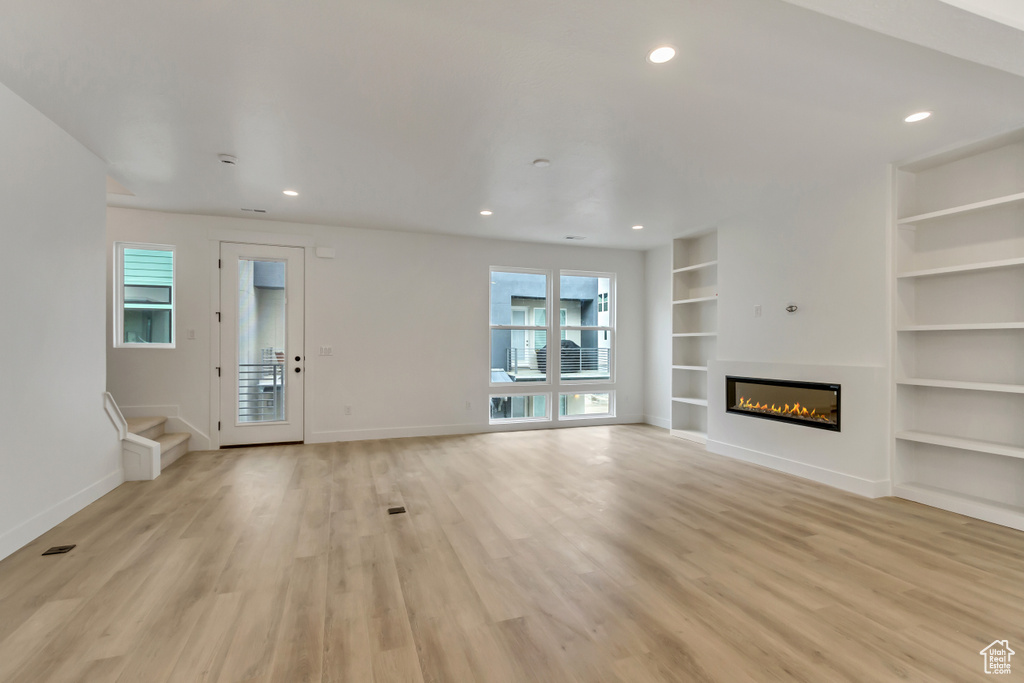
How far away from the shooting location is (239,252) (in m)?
5.26

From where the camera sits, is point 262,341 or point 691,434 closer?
point 262,341

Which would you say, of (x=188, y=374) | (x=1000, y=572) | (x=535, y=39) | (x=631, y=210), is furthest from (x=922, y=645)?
(x=188, y=374)

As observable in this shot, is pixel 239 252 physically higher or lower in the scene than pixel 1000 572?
higher

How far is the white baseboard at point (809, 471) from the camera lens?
361 centimetres

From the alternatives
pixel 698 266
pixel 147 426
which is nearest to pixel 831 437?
pixel 698 266

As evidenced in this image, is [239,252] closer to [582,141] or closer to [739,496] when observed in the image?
[582,141]

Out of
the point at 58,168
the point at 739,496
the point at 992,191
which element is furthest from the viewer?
the point at 739,496

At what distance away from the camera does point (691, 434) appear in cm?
572

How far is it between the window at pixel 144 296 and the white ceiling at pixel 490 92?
1.07 metres

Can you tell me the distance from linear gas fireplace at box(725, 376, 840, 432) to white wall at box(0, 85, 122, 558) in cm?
569

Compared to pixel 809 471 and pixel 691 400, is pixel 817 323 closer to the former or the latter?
pixel 809 471

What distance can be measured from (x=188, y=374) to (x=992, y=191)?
7325 mm

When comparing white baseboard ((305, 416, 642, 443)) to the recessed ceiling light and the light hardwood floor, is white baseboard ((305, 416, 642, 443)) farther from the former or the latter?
the recessed ceiling light

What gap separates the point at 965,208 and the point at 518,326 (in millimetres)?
4572
